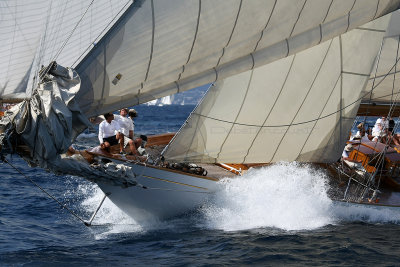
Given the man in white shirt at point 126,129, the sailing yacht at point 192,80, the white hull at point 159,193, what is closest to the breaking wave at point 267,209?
the white hull at point 159,193

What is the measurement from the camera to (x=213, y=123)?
11227 mm

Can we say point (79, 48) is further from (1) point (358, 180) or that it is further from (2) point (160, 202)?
(1) point (358, 180)

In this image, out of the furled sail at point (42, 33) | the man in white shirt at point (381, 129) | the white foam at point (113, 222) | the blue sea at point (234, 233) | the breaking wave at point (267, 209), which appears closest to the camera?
the furled sail at point (42, 33)

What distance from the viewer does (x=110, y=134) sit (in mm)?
11273

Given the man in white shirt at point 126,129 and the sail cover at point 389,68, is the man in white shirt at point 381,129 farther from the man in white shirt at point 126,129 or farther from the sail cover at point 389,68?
the man in white shirt at point 126,129

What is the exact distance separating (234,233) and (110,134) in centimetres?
298

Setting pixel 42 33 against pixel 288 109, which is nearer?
pixel 42 33

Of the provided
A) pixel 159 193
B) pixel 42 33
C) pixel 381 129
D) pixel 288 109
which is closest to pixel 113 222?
pixel 159 193

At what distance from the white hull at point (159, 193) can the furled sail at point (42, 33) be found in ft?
10.8

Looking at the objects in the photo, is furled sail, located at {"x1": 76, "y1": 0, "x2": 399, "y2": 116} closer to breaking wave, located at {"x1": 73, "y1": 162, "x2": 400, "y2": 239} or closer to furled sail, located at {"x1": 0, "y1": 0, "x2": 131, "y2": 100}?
furled sail, located at {"x1": 0, "y1": 0, "x2": 131, "y2": 100}

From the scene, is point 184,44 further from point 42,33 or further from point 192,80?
point 42,33

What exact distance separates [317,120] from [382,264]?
3662mm

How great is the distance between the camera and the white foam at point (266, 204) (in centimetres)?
1166

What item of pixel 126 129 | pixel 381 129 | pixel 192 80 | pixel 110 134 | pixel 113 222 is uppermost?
pixel 381 129
